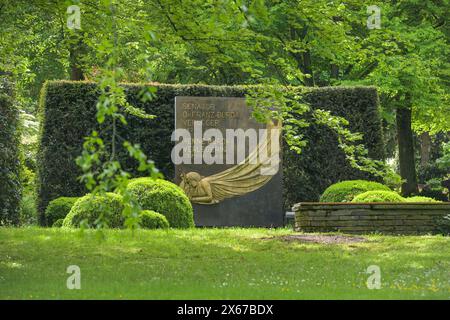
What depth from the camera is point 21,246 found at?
48.9 feet

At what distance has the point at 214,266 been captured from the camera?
42.6ft

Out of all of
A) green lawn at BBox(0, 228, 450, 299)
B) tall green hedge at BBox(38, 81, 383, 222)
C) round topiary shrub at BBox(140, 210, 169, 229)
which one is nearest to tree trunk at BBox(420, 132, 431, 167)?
tall green hedge at BBox(38, 81, 383, 222)

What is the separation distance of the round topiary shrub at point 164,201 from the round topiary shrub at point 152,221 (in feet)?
2.56

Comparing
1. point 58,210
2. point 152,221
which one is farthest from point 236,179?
point 152,221

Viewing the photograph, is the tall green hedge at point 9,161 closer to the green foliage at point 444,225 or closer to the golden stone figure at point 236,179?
the golden stone figure at point 236,179

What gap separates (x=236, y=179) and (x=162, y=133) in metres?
2.44

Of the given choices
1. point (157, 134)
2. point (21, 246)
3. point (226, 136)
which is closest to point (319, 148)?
point (226, 136)

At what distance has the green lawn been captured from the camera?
10.2m

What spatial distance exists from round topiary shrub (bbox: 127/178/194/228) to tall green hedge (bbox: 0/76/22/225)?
148 inches

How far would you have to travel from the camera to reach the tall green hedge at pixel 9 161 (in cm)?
2073

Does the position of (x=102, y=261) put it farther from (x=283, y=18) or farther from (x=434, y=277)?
(x=283, y=18)

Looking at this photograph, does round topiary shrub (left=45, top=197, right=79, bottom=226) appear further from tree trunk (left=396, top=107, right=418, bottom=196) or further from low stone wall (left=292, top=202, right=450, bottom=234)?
tree trunk (left=396, top=107, right=418, bottom=196)

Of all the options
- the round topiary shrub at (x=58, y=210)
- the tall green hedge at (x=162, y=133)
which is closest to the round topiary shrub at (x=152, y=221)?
the round topiary shrub at (x=58, y=210)
